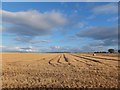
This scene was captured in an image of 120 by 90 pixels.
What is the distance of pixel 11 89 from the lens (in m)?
13.5

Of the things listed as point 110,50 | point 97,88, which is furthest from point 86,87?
point 110,50

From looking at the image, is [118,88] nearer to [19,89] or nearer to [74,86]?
[74,86]

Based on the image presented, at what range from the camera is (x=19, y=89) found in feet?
44.0

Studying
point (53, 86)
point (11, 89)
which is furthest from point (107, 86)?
point (11, 89)

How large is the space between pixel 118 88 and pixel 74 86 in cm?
268

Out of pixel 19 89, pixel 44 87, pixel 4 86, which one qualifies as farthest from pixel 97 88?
pixel 4 86

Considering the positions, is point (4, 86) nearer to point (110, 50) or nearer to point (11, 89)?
point (11, 89)

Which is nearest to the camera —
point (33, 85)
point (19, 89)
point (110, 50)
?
point (19, 89)

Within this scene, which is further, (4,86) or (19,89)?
(4,86)

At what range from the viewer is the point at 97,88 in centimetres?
1363

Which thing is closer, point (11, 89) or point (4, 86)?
point (11, 89)

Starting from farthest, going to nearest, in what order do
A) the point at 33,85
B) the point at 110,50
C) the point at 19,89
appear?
the point at 110,50 → the point at 33,85 → the point at 19,89

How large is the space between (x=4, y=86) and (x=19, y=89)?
155 centimetres

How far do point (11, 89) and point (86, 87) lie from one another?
4522mm
